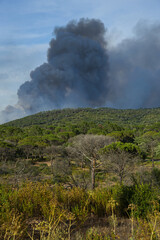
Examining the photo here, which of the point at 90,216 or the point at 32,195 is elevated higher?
the point at 32,195

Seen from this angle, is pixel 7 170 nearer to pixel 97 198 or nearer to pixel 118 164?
pixel 118 164

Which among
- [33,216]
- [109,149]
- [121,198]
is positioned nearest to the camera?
[33,216]

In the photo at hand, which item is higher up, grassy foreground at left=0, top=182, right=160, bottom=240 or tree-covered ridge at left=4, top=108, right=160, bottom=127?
tree-covered ridge at left=4, top=108, right=160, bottom=127

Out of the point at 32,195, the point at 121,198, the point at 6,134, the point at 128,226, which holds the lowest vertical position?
the point at 128,226

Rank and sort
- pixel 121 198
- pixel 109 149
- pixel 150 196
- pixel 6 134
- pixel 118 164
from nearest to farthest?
pixel 150 196
pixel 121 198
pixel 118 164
pixel 109 149
pixel 6 134

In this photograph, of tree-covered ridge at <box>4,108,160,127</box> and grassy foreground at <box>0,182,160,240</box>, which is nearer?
grassy foreground at <box>0,182,160,240</box>

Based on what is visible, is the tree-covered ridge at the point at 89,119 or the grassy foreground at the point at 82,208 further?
the tree-covered ridge at the point at 89,119

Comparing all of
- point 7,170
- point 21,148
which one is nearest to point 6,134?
point 21,148

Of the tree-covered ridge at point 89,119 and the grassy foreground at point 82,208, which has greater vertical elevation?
the tree-covered ridge at point 89,119

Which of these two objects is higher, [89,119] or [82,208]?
[89,119]

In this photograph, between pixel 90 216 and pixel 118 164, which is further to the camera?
pixel 118 164

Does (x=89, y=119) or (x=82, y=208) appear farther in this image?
(x=89, y=119)

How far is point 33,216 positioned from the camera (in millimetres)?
3631

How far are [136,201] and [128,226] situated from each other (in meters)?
0.70
